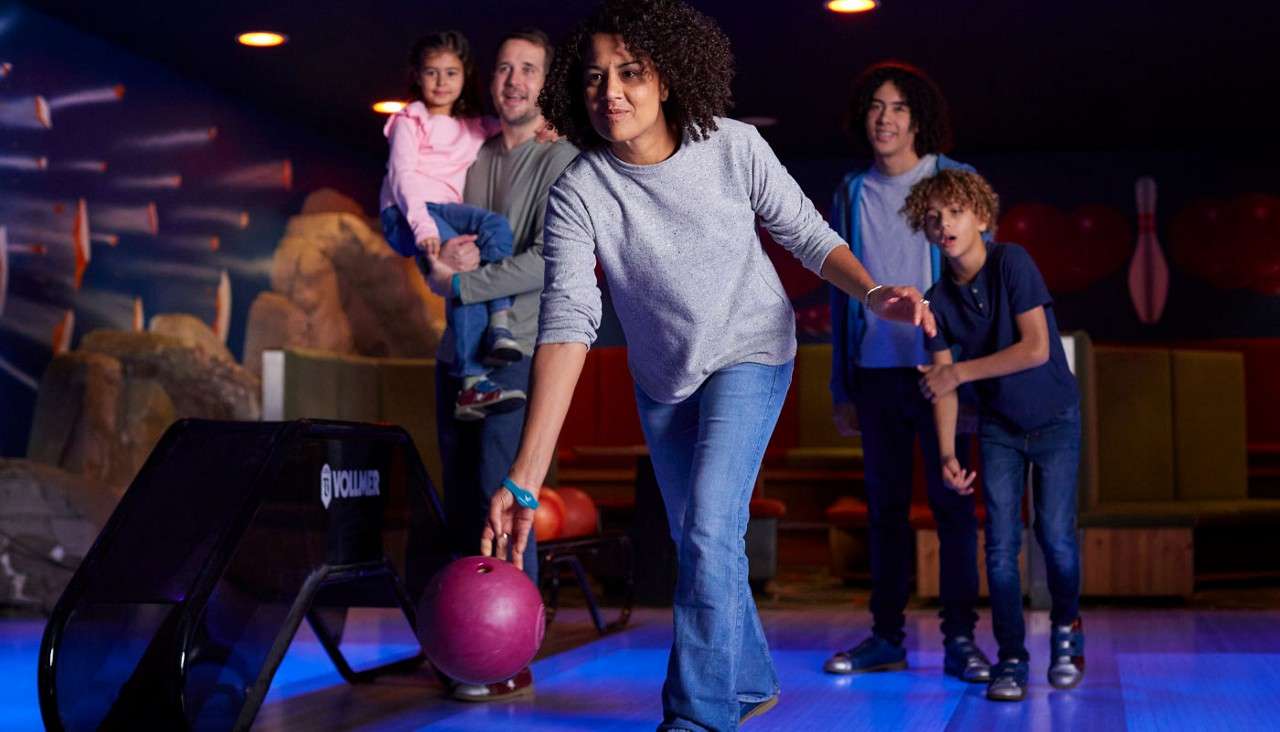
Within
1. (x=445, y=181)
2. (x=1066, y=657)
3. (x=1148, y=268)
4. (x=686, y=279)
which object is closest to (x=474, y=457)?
(x=445, y=181)

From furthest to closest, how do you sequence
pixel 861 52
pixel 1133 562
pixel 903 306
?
pixel 861 52 < pixel 1133 562 < pixel 903 306

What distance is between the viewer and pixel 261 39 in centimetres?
739

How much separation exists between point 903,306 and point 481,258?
→ 1.51 metres

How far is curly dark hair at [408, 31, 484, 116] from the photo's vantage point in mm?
3812

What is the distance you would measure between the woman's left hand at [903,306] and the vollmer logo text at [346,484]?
1.39 metres

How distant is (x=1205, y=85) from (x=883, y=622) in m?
5.74

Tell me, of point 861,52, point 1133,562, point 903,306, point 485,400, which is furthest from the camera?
point 861,52

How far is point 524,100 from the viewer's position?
359cm

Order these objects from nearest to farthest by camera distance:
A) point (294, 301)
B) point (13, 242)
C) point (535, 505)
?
point (535, 505) → point (13, 242) → point (294, 301)

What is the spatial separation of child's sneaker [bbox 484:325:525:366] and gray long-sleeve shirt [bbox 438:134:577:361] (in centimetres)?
5

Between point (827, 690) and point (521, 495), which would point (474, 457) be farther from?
point (521, 495)

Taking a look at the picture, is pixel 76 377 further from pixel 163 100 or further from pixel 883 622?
pixel 883 622

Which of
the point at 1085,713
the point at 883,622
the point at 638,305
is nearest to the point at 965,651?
the point at 883,622

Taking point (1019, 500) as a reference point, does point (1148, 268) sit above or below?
above
